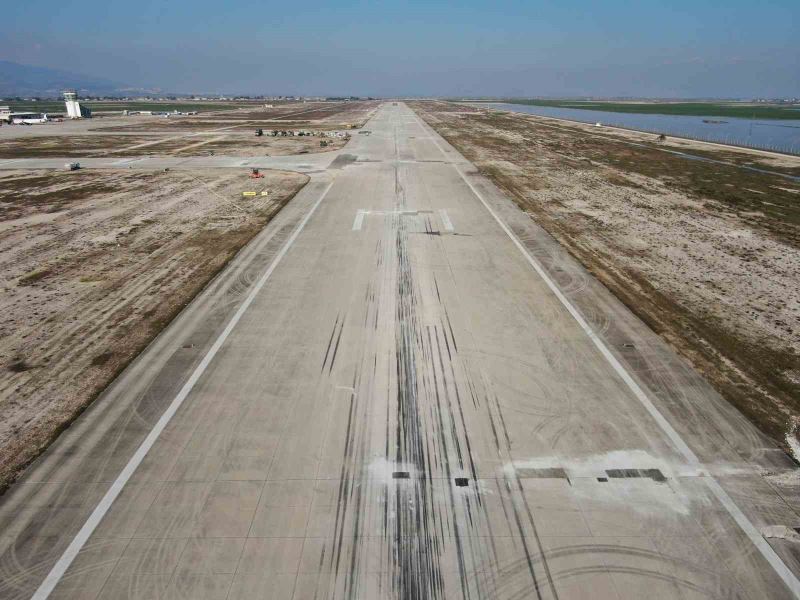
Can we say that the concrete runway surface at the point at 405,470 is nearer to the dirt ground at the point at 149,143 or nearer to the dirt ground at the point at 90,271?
the dirt ground at the point at 90,271

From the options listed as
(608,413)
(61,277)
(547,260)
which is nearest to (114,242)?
(61,277)

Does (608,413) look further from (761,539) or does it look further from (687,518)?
(761,539)

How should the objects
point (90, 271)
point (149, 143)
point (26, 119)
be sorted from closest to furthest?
point (90, 271) → point (149, 143) → point (26, 119)

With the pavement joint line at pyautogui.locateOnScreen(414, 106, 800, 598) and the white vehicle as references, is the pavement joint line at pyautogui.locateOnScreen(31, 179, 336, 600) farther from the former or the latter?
the white vehicle

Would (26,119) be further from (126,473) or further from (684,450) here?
(684,450)

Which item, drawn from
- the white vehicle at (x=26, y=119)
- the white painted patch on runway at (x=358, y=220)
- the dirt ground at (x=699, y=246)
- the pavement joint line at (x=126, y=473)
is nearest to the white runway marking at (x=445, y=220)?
the white painted patch on runway at (x=358, y=220)

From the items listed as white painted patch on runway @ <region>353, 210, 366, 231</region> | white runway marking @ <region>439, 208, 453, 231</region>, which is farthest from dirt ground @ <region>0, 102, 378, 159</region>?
white runway marking @ <region>439, 208, 453, 231</region>

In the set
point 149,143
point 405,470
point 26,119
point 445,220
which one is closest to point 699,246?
point 445,220
